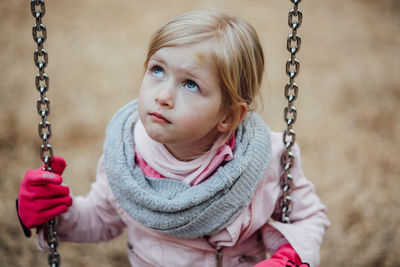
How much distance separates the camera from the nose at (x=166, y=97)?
102 cm

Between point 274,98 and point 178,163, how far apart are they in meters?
2.57

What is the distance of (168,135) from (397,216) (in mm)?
1937

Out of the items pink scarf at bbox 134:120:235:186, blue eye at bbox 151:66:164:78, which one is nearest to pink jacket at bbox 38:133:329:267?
pink scarf at bbox 134:120:235:186

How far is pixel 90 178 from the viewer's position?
268 cm

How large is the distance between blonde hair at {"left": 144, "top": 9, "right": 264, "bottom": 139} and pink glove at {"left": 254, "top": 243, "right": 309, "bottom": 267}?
359 millimetres

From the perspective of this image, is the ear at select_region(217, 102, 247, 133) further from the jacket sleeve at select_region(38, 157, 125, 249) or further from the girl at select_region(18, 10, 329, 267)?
the jacket sleeve at select_region(38, 157, 125, 249)

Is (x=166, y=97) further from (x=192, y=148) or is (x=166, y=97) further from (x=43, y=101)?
(x=43, y=101)

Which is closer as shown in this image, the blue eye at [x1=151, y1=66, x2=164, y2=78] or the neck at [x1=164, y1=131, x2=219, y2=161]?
the blue eye at [x1=151, y1=66, x2=164, y2=78]

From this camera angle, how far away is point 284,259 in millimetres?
1162

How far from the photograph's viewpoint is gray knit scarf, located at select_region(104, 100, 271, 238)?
113 centimetres

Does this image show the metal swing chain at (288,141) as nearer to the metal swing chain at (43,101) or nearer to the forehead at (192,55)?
the forehead at (192,55)

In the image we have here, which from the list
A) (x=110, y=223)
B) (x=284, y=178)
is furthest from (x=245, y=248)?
(x=110, y=223)

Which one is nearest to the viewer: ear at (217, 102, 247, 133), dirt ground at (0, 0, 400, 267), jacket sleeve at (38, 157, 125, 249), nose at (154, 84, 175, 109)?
nose at (154, 84, 175, 109)

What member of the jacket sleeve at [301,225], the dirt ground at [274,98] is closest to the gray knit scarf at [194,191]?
the jacket sleeve at [301,225]
